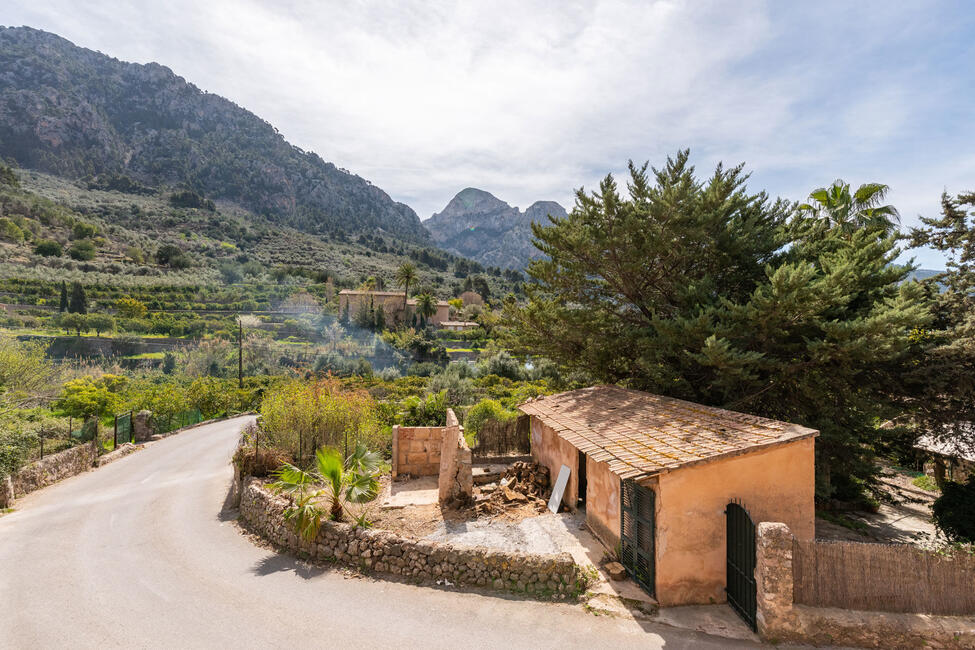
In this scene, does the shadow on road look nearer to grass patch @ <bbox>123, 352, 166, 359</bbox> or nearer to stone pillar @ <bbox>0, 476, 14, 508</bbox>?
stone pillar @ <bbox>0, 476, 14, 508</bbox>

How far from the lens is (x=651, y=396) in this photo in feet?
42.3

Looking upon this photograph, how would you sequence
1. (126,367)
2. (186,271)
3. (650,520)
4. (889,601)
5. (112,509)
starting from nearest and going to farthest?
(889,601)
(650,520)
(112,509)
(126,367)
(186,271)

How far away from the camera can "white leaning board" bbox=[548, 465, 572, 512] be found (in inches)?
465

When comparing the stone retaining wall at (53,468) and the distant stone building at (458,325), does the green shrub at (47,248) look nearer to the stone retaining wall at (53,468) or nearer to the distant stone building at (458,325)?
the distant stone building at (458,325)

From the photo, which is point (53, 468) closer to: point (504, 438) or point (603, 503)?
point (504, 438)

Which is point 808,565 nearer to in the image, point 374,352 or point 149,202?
point 374,352

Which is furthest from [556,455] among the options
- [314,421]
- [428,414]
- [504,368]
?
[504,368]

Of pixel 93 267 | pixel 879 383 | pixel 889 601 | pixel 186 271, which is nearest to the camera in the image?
pixel 889 601

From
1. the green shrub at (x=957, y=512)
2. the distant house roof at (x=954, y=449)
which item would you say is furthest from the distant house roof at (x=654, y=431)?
the distant house roof at (x=954, y=449)

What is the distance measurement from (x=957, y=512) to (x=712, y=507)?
7812mm

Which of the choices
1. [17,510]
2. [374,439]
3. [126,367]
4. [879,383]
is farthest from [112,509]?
[126,367]

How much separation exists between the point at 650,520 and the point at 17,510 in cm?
1850

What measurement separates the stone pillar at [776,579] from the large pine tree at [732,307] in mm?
4898

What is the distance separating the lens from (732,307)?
11.8 meters
